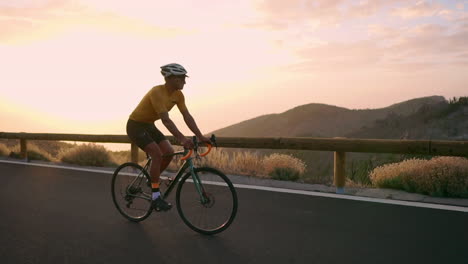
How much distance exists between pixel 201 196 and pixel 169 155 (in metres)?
Answer: 0.78

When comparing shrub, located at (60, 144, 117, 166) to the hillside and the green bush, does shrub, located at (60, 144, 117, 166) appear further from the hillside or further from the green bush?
the hillside

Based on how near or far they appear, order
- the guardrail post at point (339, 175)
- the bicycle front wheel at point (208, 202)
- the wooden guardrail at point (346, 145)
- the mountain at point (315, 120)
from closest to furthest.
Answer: the bicycle front wheel at point (208, 202) < the wooden guardrail at point (346, 145) < the guardrail post at point (339, 175) < the mountain at point (315, 120)

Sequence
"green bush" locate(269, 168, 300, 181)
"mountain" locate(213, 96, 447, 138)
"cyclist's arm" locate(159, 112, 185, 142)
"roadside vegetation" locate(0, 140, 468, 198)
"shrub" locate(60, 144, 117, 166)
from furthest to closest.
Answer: "mountain" locate(213, 96, 447, 138) < "shrub" locate(60, 144, 117, 166) < "green bush" locate(269, 168, 300, 181) < "roadside vegetation" locate(0, 140, 468, 198) < "cyclist's arm" locate(159, 112, 185, 142)

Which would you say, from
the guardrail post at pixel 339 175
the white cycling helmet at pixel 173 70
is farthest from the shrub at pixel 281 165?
the white cycling helmet at pixel 173 70

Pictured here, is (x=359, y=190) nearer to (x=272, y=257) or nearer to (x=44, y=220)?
(x=272, y=257)

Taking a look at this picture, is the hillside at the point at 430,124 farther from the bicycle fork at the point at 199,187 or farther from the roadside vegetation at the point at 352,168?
the bicycle fork at the point at 199,187

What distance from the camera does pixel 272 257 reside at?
5.84 meters

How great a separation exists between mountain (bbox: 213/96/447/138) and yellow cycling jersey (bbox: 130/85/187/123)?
219 feet

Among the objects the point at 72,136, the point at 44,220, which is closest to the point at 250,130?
the point at 72,136

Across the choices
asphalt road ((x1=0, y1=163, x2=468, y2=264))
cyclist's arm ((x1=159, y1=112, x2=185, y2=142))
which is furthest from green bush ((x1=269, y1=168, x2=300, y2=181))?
cyclist's arm ((x1=159, y1=112, x2=185, y2=142))

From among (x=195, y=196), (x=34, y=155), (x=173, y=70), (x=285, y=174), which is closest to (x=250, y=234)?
(x=195, y=196)

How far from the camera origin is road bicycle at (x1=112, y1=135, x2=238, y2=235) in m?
6.67

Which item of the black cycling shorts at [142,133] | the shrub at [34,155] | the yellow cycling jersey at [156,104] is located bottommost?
the shrub at [34,155]

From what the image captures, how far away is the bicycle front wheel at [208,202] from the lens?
21.8 feet
